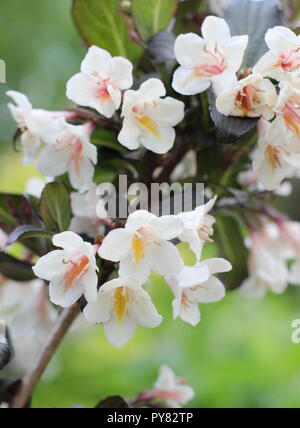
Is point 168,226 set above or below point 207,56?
below

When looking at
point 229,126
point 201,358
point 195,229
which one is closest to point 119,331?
point 195,229

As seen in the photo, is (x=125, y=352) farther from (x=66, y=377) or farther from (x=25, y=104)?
(x=25, y=104)

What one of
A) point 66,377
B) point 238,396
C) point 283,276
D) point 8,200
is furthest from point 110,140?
point 66,377

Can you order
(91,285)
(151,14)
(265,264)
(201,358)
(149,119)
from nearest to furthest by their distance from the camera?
(91,285) < (149,119) < (151,14) < (265,264) < (201,358)

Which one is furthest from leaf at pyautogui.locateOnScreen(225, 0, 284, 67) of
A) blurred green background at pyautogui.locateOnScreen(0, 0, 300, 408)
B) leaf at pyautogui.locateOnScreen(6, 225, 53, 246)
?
blurred green background at pyautogui.locateOnScreen(0, 0, 300, 408)

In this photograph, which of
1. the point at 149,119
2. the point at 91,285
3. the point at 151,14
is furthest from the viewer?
the point at 151,14

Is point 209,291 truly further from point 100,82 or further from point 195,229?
point 100,82

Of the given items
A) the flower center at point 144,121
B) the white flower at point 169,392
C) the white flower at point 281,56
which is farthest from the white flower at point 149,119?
the white flower at point 169,392

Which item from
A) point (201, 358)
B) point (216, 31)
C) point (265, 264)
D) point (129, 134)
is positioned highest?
point (216, 31)

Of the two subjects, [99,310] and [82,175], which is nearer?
[99,310]
